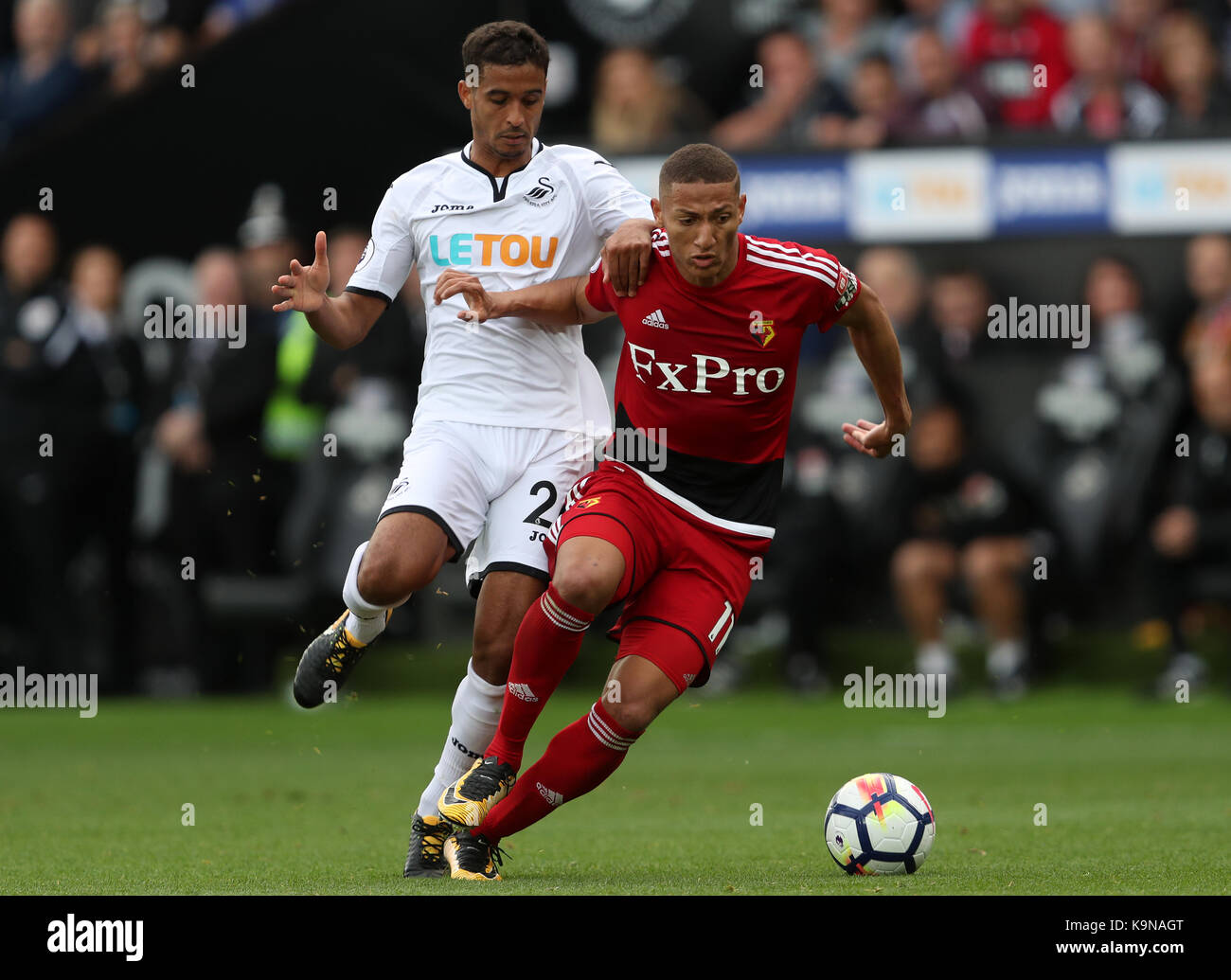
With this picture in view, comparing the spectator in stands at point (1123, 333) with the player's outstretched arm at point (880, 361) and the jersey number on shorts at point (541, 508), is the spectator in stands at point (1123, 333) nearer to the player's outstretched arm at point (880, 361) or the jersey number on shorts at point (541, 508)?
the player's outstretched arm at point (880, 361)

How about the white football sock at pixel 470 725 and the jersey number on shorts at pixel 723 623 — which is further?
the white football sock at pixel 470 725

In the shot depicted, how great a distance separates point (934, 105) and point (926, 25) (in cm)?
85

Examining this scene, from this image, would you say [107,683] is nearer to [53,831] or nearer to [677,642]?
[53,831]

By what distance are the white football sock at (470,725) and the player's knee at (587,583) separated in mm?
751

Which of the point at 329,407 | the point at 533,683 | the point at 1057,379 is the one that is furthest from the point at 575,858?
the point at 1057,379

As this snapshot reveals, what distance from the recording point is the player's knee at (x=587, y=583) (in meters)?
6.23

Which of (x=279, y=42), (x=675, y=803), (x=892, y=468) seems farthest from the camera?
(x=279, y=42)

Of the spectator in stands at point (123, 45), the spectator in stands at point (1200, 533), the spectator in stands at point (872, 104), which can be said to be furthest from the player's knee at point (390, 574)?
the spectator in stands at point (123, 45)

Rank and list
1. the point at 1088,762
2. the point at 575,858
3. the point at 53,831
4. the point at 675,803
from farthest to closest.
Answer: the point at 1088,762 → the point at 675,803 → the point at 53,831 → the point at 575,858

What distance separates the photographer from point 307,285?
6762mm

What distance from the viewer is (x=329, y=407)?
13906 mm

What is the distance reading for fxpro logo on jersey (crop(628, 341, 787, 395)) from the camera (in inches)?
259

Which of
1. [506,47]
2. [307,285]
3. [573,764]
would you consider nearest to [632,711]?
[573,764]

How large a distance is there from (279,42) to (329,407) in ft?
10.9
